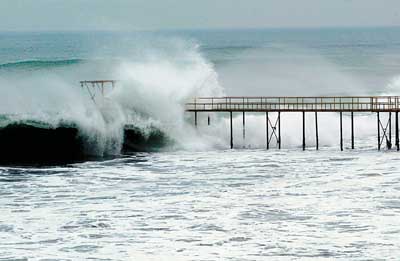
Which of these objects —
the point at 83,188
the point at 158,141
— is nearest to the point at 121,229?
the point at 83,188

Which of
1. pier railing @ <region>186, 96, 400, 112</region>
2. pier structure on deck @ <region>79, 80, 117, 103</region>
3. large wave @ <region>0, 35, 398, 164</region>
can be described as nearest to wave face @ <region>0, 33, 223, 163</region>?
large wave @ <region>0, 35, 398, 164</region>

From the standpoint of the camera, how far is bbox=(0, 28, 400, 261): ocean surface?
34.1 meters

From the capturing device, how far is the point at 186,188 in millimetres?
44969

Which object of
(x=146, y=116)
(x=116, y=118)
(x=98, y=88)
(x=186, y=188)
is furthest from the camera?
(x=98, y=88)

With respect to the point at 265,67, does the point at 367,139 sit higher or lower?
lower

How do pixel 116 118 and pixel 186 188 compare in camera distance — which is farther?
pixel 116 118

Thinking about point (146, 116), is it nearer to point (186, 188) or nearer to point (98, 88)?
point (186, 188)

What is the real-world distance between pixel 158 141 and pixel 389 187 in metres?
21.3

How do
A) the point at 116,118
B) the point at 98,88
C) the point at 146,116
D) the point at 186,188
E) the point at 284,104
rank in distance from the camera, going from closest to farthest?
the point at 186,188, the point at 284,104, the point at 116,118, the point at 146,116, the point at 98,88

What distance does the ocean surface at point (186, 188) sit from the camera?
34.1 metres

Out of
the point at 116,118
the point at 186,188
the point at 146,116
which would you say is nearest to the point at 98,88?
the point at 146,116

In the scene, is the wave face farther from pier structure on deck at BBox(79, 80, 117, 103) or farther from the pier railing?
the pier railing

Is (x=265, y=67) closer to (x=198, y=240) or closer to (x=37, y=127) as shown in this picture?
(x=37, y=127)

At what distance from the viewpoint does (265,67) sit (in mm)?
137625
